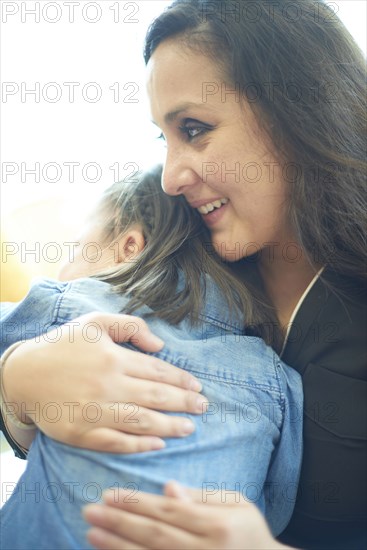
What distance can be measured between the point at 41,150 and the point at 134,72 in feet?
1.22

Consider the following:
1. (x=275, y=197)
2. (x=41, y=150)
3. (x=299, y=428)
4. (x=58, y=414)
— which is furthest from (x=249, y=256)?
(x=41, y=150)

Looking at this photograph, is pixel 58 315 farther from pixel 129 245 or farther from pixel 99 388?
pixel 129 245

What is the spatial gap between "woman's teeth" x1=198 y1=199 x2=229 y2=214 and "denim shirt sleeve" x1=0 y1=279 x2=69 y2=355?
34 cm

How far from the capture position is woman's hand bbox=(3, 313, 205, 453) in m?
0.74

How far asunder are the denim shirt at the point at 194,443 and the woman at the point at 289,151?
6 centimetres

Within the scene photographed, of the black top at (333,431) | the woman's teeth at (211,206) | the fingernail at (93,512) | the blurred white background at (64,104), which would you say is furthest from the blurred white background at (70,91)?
the fingernail at (93,512)

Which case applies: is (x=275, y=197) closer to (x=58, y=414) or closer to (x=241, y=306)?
(x=241, y=306)

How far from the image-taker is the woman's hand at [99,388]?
74cm

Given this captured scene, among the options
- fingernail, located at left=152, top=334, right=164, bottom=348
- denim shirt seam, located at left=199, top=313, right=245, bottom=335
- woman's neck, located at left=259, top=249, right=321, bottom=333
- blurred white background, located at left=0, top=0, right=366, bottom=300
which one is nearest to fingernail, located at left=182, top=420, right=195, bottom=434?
fingernail, located at left=152, top=334, right=164, bottom=348

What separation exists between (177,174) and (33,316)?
0.37m

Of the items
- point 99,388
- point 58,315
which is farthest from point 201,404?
point 58,315

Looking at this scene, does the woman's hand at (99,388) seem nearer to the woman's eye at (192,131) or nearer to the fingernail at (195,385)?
the fingernail at (195,385)

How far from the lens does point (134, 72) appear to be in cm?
173

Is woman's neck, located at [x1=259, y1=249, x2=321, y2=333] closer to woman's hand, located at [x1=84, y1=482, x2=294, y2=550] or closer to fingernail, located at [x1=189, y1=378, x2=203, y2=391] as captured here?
fingernail, located at [x1=189, y1=378, x2=203, y2=391]
